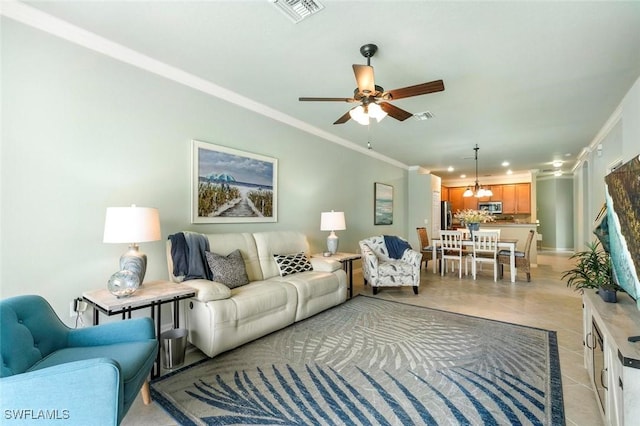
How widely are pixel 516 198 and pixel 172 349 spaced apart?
1001cm

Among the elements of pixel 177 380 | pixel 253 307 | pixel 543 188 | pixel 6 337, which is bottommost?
pixel 177 380

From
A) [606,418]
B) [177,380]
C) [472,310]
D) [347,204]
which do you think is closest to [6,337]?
[177,380]

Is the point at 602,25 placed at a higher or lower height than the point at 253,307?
higher

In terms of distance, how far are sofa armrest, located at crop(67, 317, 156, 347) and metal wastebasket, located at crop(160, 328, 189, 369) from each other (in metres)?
0.58

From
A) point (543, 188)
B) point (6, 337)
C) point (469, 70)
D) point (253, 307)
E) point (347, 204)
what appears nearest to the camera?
point (6, 337)

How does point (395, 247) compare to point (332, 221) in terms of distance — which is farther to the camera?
point (395, 247)

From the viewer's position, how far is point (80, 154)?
2361 millimetres

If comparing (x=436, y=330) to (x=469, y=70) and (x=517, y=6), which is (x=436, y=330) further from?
(x=517, y=6)

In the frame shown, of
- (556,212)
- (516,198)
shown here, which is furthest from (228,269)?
(556,212)

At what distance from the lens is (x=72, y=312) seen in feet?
7.55

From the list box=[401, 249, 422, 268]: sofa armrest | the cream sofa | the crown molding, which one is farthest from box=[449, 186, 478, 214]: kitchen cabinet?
the crown molding

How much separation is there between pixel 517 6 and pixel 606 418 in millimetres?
2527

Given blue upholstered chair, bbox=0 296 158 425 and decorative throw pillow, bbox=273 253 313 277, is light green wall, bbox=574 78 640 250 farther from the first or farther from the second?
blue upholstered chair, bbox=0 296 158 425

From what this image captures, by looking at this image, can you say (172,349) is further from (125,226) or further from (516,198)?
(516,198)
